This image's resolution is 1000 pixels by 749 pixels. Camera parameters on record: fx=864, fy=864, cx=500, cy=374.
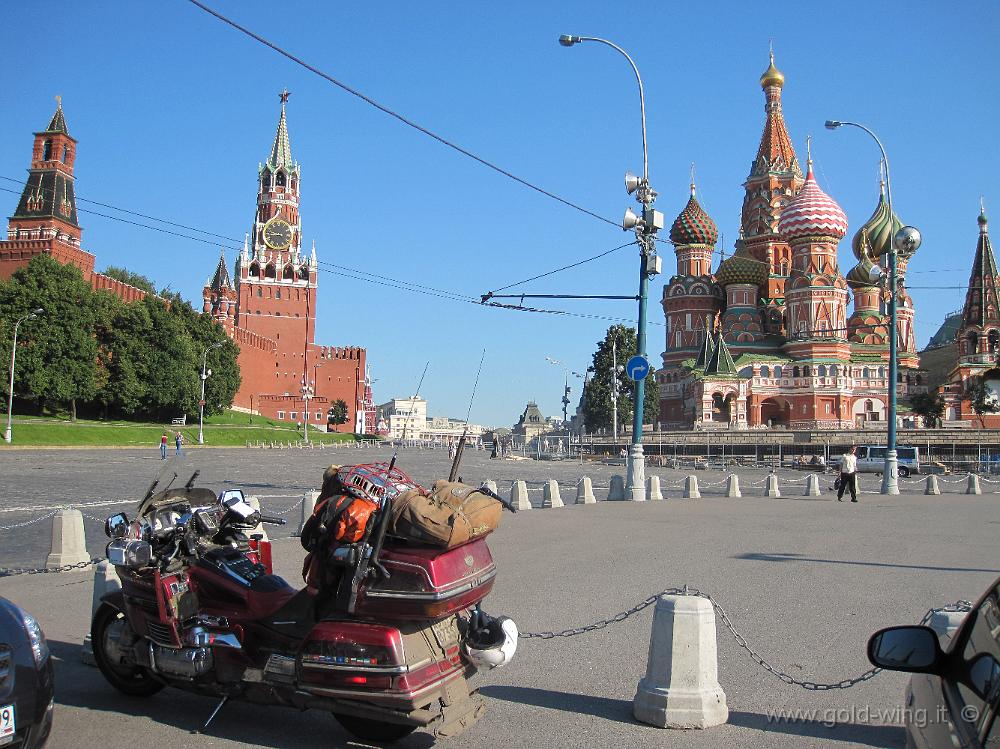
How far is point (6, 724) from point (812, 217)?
7793 cm

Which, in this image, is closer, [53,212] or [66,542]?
[66,542]

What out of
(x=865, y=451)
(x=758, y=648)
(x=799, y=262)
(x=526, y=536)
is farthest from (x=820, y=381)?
(x=758, y=648)

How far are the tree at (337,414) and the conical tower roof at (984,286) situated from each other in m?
73.3

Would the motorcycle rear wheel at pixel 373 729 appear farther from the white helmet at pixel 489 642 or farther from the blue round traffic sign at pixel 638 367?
the blue round traffic sign at pixel 638 367

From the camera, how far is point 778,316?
266ft

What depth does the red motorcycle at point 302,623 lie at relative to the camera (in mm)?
4160

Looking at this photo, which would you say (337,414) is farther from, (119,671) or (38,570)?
(119,671)

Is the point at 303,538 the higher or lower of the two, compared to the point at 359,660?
higher

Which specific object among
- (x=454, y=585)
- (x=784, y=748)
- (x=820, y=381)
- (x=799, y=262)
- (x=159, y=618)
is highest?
(x=799, y=262)

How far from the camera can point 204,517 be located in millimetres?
5332

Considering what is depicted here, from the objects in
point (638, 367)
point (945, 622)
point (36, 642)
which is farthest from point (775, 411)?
point (36, 642)

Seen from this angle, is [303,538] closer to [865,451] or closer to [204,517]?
[204,517]

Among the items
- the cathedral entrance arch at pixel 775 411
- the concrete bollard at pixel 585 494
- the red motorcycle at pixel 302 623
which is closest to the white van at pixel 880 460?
the concrete bollard at pixel 585 494

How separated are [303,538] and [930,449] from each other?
6403cm
